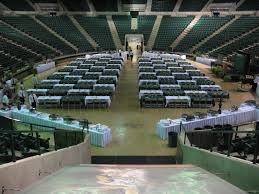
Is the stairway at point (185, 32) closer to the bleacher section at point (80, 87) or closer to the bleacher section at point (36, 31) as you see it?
the bleacher section at point (36, 31)

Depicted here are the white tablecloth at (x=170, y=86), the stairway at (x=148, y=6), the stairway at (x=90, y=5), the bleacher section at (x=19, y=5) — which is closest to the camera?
the white tablecloth at (x=170, y=86)

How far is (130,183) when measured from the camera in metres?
5.91

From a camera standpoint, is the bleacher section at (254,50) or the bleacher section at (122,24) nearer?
the bleacher section at (254,50)

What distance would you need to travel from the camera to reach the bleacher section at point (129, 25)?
43375mm

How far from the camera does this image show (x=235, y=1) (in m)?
44.1

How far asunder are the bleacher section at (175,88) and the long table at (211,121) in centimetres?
265

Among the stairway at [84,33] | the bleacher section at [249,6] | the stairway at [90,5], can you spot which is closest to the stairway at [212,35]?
the bleacher section at [249,6]

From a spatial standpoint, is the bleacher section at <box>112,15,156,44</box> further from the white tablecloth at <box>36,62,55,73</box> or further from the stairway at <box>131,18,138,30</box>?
the white tablecloth at <box>36,62,55,73</box>

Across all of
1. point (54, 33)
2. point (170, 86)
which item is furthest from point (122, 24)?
point (170, 86)

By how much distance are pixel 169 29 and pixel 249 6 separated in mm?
10184

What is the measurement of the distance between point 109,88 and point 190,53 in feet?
60.7

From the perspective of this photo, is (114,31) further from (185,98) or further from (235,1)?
(185,98)

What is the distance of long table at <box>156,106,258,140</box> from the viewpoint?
16203 millimetres

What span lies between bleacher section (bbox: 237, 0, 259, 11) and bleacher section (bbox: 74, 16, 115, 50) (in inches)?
649
